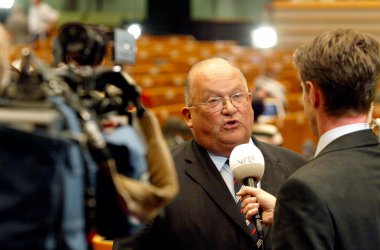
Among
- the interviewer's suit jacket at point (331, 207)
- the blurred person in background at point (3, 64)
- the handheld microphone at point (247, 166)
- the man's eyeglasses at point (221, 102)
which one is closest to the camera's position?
the blurred person in background at point (3, 64)

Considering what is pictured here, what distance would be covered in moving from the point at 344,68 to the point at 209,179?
78 cm

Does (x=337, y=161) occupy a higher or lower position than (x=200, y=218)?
higher

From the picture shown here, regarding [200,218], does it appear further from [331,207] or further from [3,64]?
[3,64]

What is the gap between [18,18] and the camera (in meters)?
12.2

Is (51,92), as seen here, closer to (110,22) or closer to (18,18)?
(18,18)

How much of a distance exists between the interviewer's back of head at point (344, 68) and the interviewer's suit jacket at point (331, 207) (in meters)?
0.15

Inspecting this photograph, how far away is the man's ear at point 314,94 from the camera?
191 cm

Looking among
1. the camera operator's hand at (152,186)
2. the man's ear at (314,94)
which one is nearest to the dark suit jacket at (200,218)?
the man's ear at (314,94)

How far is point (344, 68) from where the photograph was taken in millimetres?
1859

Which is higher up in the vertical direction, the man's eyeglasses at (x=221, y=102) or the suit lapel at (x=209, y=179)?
the man's eyeglasses at (x=221, y=102)

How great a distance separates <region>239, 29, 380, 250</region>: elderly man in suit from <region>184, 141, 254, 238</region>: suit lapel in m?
0.51

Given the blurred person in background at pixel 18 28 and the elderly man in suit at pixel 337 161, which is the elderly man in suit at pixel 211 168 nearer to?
the elderly man in suit at pixel 337 161

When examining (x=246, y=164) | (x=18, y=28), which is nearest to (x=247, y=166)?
(x=246, y=164)

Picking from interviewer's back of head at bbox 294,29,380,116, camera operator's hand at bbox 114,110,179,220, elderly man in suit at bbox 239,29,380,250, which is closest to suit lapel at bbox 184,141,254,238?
elderly man in suit at bbox 239,29,380,250
